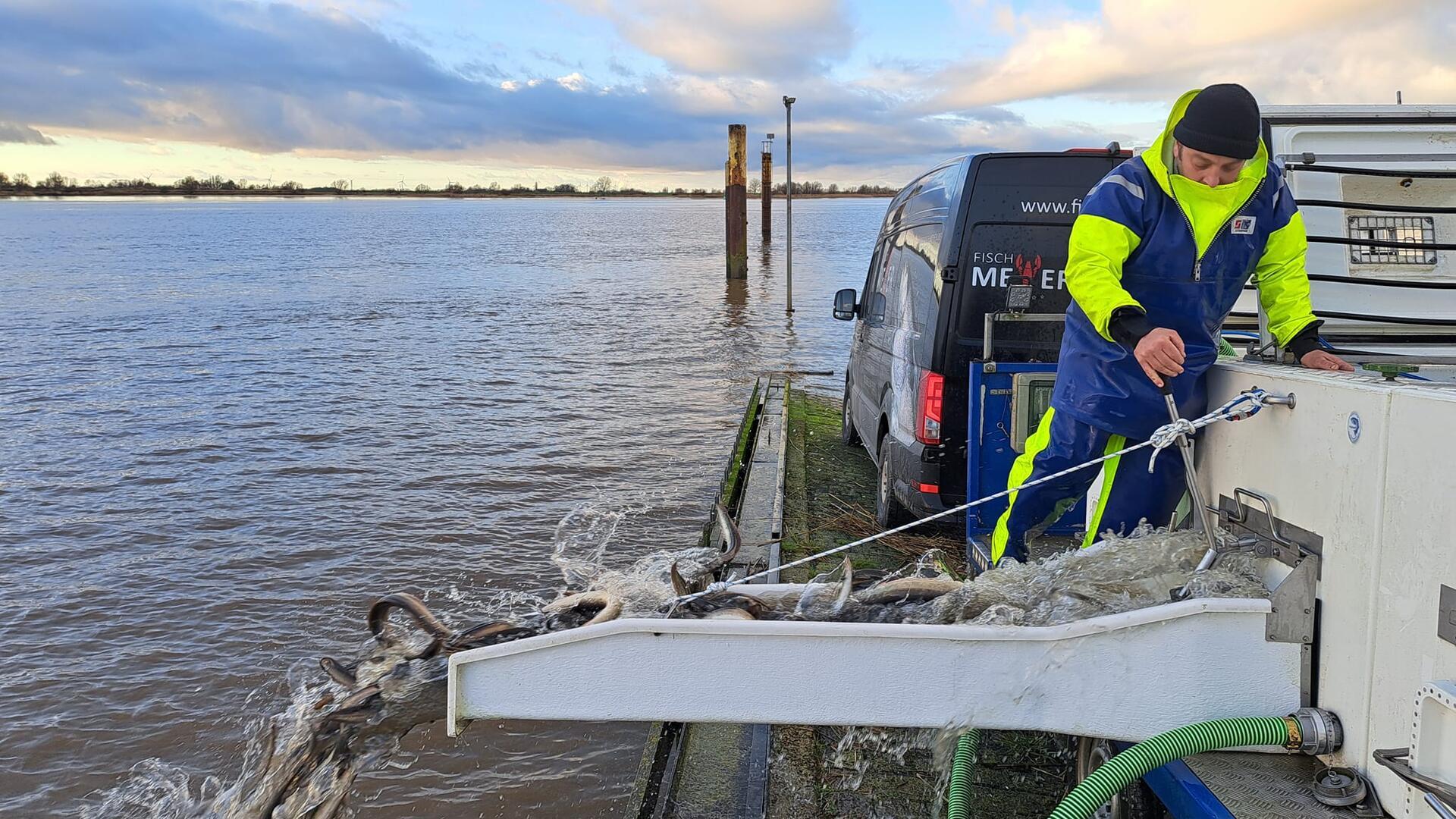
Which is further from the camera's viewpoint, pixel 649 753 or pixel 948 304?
pixel 948 304

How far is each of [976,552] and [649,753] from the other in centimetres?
163

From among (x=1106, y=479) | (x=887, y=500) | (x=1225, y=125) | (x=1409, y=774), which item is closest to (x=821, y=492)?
(x=887, y=500)

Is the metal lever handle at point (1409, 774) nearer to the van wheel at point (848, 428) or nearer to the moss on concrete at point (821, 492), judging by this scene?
the moss on concrete at point (821, 492)

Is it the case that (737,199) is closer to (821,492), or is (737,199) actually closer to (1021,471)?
(821,492)

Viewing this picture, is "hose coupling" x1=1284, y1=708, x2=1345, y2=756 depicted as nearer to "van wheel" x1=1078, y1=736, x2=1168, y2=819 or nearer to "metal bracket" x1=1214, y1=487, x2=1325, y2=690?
"metal bracket" x1=1214, y1=487, x2=1325, y2=690

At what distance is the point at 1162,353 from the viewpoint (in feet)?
9.64

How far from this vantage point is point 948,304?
215 inches

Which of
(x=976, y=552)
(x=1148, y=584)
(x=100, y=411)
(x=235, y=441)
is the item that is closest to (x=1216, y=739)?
(x=1148, y=584)

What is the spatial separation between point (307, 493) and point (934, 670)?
7.26 m

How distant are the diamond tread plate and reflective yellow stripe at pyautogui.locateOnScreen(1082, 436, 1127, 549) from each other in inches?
40.7

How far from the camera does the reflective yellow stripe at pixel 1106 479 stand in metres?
3.46

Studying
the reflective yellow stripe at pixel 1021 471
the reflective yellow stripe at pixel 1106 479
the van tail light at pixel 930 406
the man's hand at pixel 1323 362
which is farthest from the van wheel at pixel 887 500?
the man's hand at pixel 1323 362

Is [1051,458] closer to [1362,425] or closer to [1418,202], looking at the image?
[1362,425]

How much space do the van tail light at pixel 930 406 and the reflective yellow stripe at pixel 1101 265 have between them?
2.32 m
